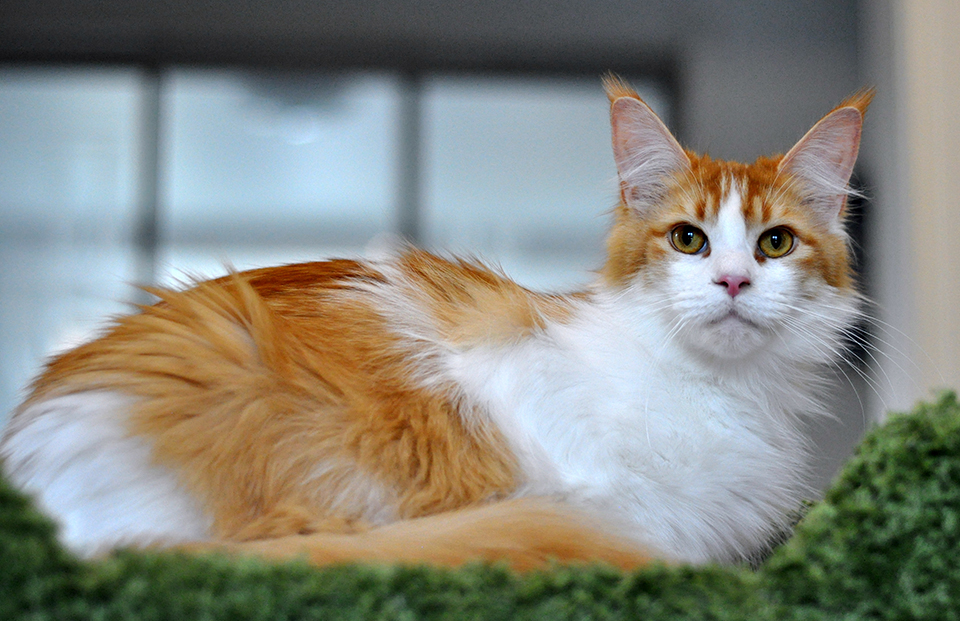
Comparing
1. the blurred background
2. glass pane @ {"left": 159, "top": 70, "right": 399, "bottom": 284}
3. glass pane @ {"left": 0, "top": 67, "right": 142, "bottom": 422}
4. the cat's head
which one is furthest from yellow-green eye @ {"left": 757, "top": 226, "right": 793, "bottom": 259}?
glass pane @ {"left": 0, "top": 67, "right": 142, "bottom": 422}

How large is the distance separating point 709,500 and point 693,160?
48 cm

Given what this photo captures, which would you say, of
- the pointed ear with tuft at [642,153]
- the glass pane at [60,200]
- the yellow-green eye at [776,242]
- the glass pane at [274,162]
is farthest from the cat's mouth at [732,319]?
the glass pane at [60,200]

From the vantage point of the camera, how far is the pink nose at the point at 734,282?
94cm

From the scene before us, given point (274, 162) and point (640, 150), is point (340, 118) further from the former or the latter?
point (640, 150)

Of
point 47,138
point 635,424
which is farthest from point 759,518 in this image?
point 47,138

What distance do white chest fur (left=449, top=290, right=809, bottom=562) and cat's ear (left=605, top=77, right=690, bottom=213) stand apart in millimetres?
200

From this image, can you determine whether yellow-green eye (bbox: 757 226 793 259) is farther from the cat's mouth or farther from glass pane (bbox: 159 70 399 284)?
glass pane (bbox: 159 70 399 284)

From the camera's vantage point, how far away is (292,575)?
582 mm

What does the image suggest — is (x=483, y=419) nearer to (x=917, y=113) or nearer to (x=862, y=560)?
(x=862, y=560)

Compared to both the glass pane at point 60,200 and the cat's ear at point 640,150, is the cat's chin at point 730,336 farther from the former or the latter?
the glass pane at point 60,200

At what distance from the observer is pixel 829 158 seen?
1081 millimetres

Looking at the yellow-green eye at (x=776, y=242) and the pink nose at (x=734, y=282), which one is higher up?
the yellow-green eye at (x=776, y=242)

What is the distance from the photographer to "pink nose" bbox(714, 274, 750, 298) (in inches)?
36.9

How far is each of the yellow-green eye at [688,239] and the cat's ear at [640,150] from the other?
0.29 ft
